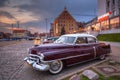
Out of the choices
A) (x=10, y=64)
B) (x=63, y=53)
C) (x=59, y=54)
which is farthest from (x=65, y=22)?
(x=59, y=54)

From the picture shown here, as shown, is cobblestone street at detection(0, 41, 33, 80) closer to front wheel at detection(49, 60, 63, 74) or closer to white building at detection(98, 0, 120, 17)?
front wheel at detection(49, 60, 63, 74)

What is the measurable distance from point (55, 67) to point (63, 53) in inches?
29.3

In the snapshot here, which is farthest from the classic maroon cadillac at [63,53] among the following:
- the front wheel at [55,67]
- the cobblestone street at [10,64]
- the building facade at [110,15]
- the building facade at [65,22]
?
the building facade at [65,22]

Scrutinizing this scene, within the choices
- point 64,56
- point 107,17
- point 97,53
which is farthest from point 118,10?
point 64,56

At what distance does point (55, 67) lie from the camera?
6156 millimetres

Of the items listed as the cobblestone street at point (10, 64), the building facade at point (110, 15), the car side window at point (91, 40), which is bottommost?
A: the cobblestone street at point (10, 64)

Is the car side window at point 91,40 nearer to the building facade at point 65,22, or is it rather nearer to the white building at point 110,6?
the white building at point 110,6

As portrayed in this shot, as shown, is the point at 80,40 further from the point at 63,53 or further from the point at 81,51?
the point at 63,53

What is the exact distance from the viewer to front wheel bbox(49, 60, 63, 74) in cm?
600

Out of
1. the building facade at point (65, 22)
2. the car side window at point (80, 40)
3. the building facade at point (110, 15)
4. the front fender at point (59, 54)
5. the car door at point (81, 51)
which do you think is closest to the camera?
the front fender at point (59, 54)

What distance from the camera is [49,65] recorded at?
5.84 metres

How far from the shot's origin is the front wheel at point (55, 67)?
6000mm

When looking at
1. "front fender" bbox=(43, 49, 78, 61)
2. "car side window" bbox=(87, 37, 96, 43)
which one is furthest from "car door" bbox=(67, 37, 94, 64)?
"car side window" bbox=(87, 37, 96, 43)

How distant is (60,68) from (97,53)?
9.97 feet
